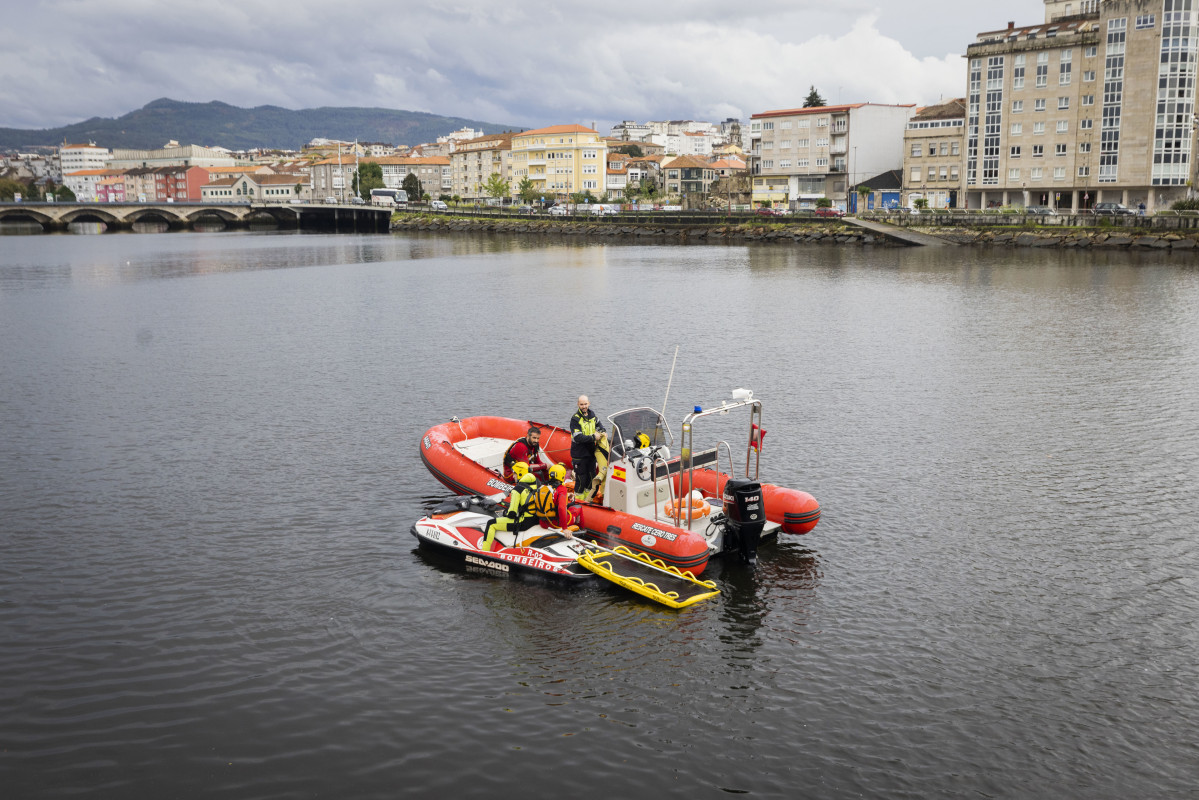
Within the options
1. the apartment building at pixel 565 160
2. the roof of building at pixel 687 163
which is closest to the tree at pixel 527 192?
the apartment building at pixel 565 160

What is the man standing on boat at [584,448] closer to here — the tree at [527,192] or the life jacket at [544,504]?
the life jacket at [544,504]

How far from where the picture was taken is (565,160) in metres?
174

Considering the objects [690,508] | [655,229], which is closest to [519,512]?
[690,508]

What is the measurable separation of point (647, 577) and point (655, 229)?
108 metres

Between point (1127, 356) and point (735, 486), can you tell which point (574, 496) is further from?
point (1127, 356)

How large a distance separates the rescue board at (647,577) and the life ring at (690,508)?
101 centimetres

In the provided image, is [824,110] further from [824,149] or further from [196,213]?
[196,213]

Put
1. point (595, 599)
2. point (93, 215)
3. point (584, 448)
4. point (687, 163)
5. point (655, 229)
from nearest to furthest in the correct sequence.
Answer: point (595, 599) < point (584, 448) < point (655, 229) < point (93, 215) < point (687, 163)

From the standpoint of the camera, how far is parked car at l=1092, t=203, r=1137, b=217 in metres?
86.1

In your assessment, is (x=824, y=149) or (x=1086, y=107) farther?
(x=824, y=149)

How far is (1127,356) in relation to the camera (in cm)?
3556

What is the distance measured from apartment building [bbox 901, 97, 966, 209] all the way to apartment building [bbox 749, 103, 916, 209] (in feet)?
25.6

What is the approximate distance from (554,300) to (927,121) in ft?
240

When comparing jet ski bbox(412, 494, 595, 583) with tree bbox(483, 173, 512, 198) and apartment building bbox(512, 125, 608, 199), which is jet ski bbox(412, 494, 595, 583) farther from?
apartment building bbox(512, 125, 608, 199)
